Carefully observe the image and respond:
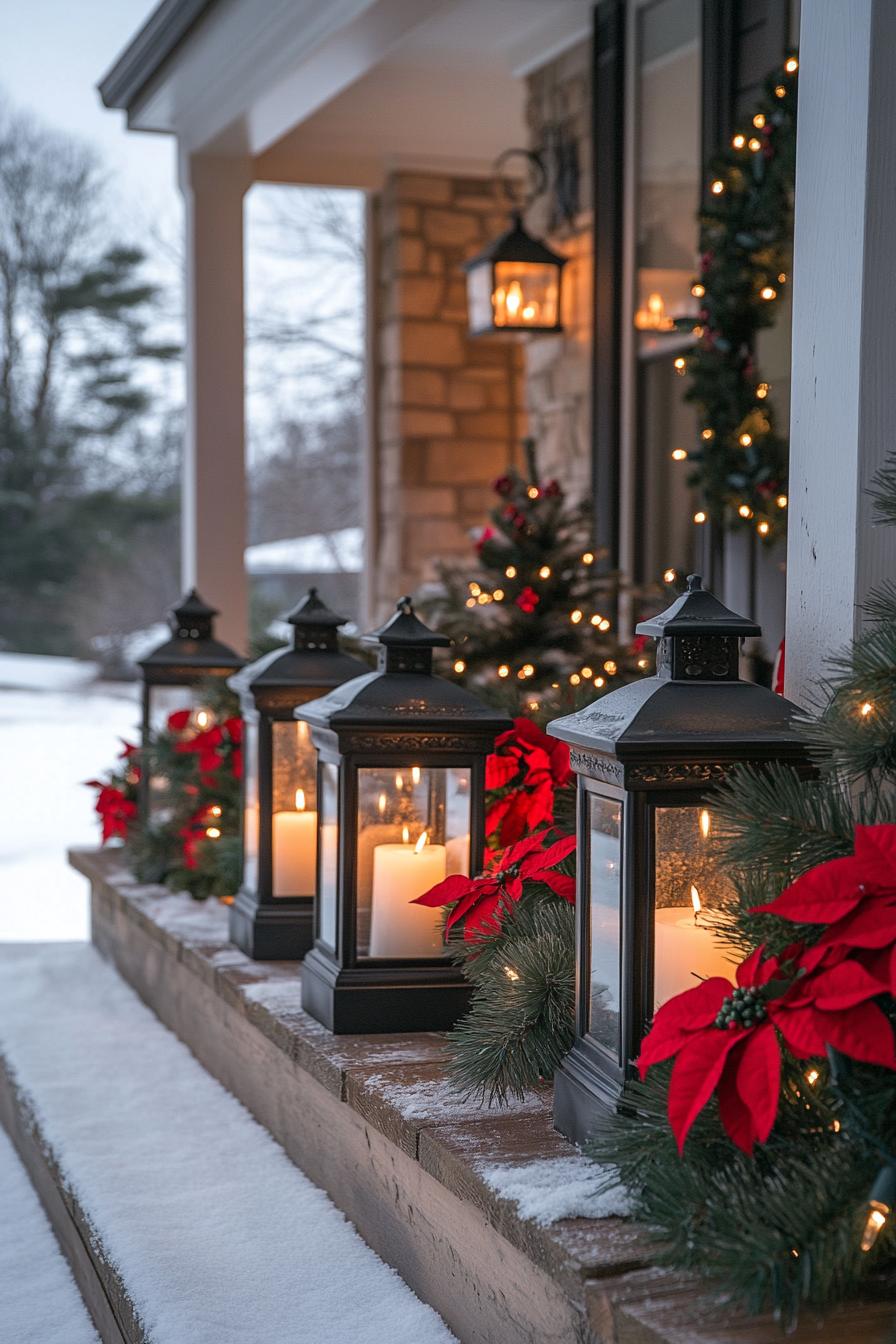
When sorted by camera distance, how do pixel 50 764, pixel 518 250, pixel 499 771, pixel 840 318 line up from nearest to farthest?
pixel 840 318, pixel 499 771, pixel 518 250, pixel 50 764

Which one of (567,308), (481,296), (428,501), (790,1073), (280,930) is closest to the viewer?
(790,1073)

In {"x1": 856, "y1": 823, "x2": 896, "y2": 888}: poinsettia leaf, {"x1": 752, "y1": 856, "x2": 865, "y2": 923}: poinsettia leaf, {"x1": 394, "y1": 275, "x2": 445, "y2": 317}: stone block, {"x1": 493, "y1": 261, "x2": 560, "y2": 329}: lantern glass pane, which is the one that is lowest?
{"x1": 752, "y1": 856, "x2": 865, "y2": 923}: poinsettia leaf

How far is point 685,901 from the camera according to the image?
1535 mm

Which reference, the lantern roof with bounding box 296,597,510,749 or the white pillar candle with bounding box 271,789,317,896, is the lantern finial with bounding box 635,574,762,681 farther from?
the white pillar candle with bounding box 271,789,317,896

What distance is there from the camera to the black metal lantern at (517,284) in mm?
4938

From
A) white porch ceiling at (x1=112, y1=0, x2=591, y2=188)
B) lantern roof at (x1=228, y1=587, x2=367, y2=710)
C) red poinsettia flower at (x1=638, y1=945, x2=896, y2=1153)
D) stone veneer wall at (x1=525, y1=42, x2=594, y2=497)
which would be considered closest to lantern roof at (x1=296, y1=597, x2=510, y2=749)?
lantern roof at (x1=228, y1=587, x2=367, y2=710)

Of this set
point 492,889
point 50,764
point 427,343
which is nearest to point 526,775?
point 492,889

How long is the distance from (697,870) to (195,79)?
12.2ft

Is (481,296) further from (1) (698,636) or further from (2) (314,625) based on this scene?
(1) (698,636)

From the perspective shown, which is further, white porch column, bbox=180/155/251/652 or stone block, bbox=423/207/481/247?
stone block, bbox=423/207/481/247

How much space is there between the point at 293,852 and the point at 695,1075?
4.37ft

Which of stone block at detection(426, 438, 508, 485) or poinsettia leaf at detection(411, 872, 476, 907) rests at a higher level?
stone block at detection(426, 438, 508, 485)

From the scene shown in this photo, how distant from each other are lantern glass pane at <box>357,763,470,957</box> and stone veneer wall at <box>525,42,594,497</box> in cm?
315

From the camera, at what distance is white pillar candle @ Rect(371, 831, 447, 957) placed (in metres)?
2.00
